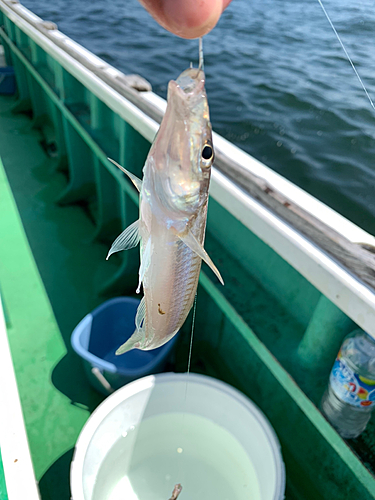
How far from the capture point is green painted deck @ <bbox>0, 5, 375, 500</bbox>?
1736mm

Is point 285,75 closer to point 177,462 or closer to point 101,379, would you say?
point 101,379

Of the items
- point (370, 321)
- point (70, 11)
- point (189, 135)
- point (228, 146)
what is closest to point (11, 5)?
point (228, 146)

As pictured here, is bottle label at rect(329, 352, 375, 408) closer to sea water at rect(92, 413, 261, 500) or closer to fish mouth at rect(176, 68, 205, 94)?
sea water at rect(92, 413, 261, 500)

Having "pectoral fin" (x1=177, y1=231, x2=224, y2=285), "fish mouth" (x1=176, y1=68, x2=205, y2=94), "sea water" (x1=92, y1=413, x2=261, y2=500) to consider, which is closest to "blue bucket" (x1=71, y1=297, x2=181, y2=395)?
"sea water" (x1=92, y1=413, x2=261, y2=500)

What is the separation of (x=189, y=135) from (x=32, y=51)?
4.73 m

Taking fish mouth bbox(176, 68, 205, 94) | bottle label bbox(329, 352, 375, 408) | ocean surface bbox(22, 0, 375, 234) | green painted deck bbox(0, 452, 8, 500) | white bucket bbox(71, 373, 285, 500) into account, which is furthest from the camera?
ocean surface bbox(22, 0, 375, 234)

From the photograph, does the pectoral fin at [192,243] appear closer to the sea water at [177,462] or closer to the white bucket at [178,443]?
the white bucket at [178,443]

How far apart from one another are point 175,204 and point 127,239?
18 cm

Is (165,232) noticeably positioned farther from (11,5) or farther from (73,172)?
(11,5)

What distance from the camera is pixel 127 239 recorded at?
1.00 metres

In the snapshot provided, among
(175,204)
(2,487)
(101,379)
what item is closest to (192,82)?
(175,204)

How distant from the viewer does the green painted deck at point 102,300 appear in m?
1.74

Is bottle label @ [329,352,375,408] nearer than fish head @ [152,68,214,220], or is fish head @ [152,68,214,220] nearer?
fish head @ [152,68,214,220]

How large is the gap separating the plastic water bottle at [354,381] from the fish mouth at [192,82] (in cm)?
116
